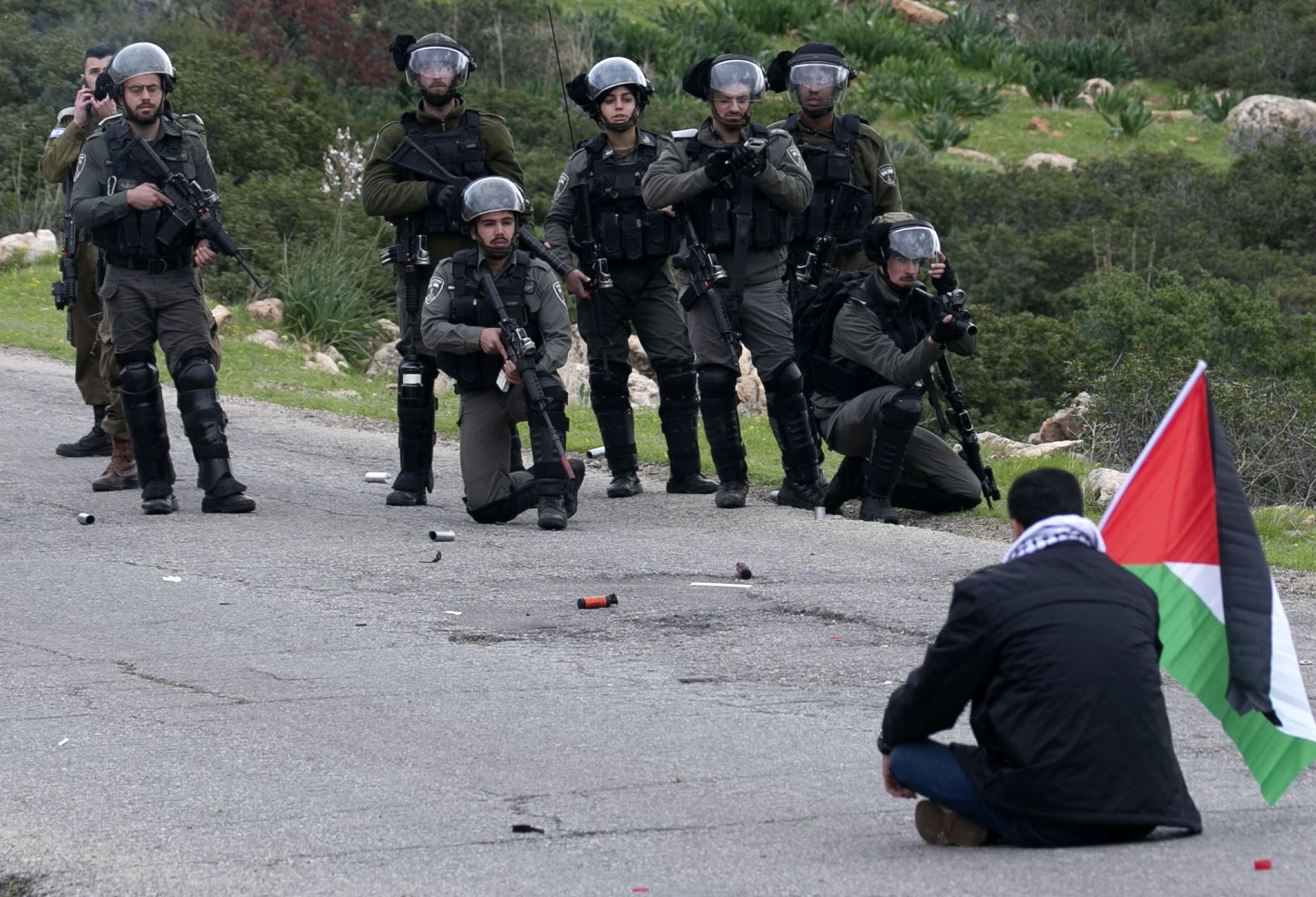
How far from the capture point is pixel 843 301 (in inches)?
378

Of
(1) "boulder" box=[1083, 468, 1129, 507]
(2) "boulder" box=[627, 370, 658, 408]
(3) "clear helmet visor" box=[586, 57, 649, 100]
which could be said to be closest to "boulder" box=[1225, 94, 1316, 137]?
(2) "boulder" box=[627, 370, 658, 408]

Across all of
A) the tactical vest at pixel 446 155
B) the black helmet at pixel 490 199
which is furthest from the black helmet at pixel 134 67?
the black helmet at pixel 490 199

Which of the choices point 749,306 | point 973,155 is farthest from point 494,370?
point 973,155

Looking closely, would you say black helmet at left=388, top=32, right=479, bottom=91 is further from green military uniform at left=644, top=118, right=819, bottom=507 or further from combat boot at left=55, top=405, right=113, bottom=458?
combat boot at left=55, top=405, right=113, bottom=458

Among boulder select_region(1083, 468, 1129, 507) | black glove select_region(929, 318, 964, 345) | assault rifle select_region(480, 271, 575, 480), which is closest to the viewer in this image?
black glove select_region(929, 318, 964, 345)

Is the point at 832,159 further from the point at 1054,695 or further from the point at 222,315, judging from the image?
the point at 222,315

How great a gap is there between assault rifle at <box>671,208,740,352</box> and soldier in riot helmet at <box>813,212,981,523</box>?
58 centimetres

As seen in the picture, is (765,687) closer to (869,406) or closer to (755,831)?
(755,831)

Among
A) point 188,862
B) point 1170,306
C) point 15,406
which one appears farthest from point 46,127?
point 188,862

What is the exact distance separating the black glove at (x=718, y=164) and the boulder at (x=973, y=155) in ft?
70.5

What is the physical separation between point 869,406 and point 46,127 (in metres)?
17.8

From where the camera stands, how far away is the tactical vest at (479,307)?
930 cm

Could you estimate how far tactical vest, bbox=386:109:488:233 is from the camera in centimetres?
980

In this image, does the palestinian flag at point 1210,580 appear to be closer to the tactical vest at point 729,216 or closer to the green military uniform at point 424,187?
the tactical vest at point 729,216
